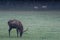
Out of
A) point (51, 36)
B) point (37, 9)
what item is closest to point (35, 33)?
point (51, 36)

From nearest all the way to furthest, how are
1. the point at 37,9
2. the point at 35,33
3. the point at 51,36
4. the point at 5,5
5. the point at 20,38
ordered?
the point at 20,38
the point at 51,36
the point at 35,33
the point at 37,9
the point at 5,5

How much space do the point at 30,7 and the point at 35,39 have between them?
1576cm

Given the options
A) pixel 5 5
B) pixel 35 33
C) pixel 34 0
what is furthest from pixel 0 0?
pixel 35 33

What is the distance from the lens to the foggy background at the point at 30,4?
83.9 ft

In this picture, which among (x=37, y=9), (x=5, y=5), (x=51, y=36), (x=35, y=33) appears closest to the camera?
(x=51, y=36)

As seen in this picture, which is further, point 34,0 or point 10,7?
point 34,0

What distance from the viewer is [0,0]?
92.2ft

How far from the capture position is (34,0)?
2767cm

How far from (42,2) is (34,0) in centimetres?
81

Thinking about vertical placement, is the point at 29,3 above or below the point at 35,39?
below

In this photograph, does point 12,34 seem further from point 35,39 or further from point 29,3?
point 29,3

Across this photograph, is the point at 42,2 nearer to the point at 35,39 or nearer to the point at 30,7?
the point at 30,7

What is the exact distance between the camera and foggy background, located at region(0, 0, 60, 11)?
83.9ft

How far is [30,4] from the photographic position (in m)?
27.1
